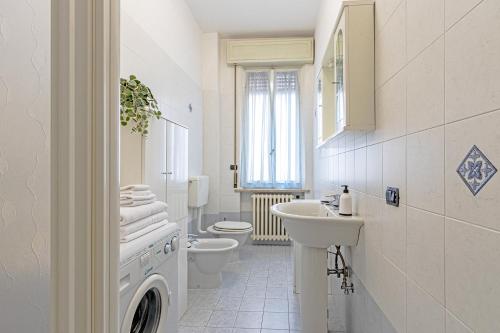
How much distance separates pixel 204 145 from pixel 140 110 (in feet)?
7.20

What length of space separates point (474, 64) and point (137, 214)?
130 centimetres

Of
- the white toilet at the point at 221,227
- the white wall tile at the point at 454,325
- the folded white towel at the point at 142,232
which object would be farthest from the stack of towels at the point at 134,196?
the white toilet at the point at 221,227

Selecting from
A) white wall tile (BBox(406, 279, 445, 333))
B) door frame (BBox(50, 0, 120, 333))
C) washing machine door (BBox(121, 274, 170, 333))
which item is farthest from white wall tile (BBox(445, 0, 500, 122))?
washing machine door (BBox(121, 274, 170, 333))

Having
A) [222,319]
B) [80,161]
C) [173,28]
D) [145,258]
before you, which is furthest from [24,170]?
[173,28]

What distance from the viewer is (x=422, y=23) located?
0.84 m

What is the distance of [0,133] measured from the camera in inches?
22.2

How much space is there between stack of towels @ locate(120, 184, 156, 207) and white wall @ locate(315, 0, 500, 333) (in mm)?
1092

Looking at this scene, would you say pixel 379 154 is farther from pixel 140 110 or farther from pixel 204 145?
pixel 204 145

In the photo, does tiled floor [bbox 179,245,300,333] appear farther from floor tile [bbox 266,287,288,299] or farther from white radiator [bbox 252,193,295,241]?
white radiator [bbox 252,193,295,241]

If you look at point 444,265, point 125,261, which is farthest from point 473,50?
point 125,261

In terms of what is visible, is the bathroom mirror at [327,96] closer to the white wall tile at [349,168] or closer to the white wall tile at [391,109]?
the white wall tile at [349,168]

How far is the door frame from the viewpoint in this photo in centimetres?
49

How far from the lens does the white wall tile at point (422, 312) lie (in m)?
0.75

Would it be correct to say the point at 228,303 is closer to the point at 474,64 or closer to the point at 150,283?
the point at 150,283
